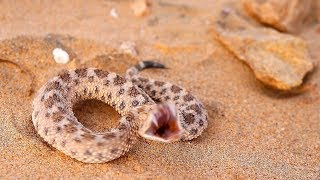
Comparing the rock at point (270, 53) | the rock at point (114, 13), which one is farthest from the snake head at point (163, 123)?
the rock at point (114, 13)

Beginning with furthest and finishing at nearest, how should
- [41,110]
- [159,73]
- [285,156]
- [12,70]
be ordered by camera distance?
1. [159,73]
2. [12,70]
3. [285,156]
4. [41,110]

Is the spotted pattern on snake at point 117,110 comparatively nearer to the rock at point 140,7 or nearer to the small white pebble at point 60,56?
the small white pebble at point 60,56

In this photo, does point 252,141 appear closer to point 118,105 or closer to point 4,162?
point 118,105

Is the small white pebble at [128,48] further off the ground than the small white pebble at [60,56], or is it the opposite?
the small white pebble at [60,56]

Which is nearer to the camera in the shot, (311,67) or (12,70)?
(12,70)

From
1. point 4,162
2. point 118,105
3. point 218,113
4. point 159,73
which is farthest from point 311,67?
point 4,162

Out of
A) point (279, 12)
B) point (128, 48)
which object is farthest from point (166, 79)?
point (279, 12)

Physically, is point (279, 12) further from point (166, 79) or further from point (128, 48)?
point (128, 48)
